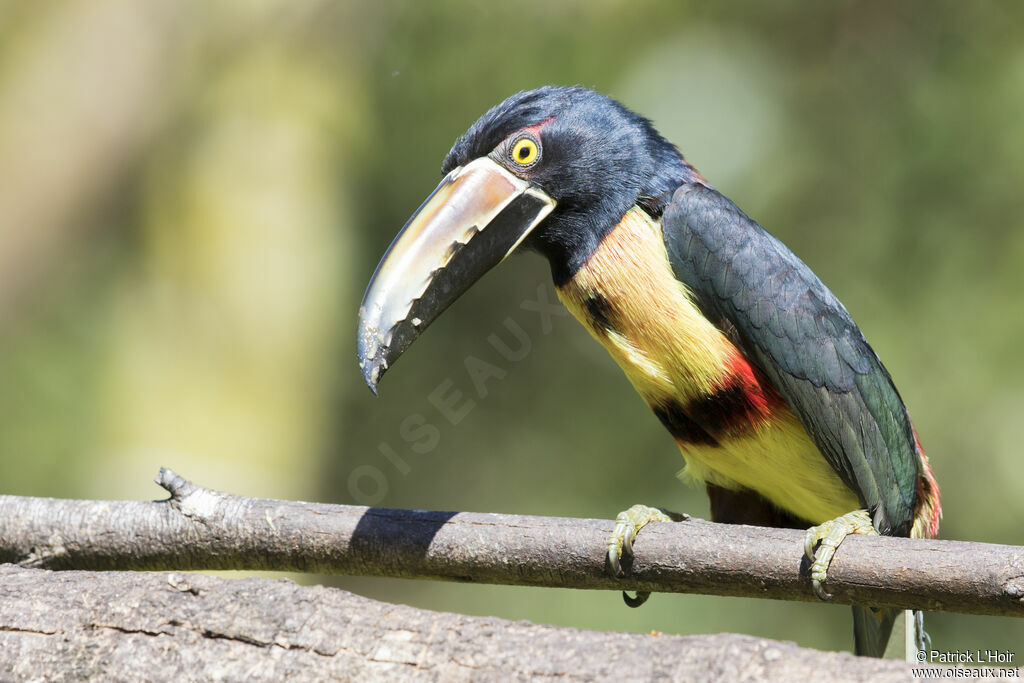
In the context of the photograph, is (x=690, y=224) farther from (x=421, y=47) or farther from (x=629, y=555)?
(x=421, y=47)

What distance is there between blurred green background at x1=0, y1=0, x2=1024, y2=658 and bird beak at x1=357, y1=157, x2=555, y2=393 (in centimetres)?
401

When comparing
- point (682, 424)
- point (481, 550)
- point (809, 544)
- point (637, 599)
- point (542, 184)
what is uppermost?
point (542, 184)

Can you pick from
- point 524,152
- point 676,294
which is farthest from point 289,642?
point 524,152

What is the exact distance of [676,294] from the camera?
3447 millimetres

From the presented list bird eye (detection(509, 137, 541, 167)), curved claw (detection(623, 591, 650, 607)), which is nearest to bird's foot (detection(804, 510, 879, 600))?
curved claw (detection(623, 591, 650, 607))

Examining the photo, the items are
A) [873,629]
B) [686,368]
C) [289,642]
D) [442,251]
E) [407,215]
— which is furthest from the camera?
[407,215]

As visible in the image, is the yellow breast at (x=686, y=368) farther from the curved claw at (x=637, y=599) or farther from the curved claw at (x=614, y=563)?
the curved claw at (x=614, y=563)

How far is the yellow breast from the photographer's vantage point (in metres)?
3.41

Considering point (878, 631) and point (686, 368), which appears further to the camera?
point (878, 631)

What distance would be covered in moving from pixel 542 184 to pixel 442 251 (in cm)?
50

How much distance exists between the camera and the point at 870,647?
384 cm

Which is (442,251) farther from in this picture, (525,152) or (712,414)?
(712,414)

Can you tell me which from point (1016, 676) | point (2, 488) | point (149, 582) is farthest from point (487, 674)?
point (2, 488)

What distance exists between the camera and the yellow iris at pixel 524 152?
357 cm
